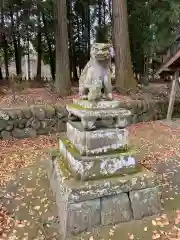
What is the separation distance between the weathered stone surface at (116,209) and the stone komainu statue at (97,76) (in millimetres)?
1324

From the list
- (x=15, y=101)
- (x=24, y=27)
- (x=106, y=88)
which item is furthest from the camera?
(x=24, y=27)

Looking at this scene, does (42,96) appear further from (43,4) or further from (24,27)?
(24,27)

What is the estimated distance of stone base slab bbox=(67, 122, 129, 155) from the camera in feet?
10.7

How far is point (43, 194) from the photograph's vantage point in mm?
4055

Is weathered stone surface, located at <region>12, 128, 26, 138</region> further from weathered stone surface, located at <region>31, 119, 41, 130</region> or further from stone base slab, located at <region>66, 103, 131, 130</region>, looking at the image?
stone base slab, located at <region>66, 103, 131, 130</region>

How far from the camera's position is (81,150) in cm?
333

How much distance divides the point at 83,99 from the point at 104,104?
1.33 feet

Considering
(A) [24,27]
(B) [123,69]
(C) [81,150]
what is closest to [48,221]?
(C) [81,150]

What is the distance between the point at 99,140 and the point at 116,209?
35.6 inches

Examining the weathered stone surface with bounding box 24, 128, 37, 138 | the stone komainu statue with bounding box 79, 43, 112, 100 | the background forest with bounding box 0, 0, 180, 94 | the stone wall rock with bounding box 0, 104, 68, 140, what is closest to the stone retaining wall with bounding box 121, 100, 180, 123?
the stone wall rock with bounding box 0, 104, 68, 140

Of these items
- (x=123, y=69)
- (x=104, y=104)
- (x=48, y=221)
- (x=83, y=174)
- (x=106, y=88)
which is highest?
(x=123, y=69)

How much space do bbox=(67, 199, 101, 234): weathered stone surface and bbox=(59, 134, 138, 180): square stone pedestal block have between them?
330 mm

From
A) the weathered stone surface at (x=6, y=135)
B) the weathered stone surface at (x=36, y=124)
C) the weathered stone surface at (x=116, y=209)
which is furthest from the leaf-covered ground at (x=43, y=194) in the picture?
the weathered stone surface at (x=36, y=124)

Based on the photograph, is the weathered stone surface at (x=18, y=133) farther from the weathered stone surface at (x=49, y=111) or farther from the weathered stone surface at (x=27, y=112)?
the weathered stone surface at (x=49, y=111)
